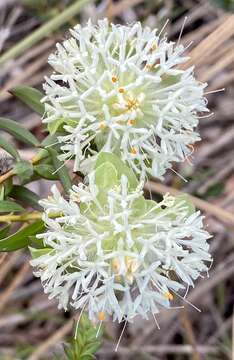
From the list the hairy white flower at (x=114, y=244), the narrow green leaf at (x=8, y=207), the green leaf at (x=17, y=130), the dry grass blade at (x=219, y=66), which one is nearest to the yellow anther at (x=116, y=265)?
the hairy white flower at (x=114, y=244)

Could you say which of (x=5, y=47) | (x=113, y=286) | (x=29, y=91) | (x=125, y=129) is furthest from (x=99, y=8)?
(x=113, y=286)

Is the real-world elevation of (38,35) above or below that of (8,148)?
above

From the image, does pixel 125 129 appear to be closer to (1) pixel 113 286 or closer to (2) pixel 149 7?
(1) pixel 113 286

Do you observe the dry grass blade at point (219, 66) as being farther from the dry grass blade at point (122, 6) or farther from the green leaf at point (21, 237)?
the green leaf at point (21, 237)

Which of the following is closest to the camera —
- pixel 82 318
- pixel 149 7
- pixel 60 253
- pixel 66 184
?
pixel 60 253

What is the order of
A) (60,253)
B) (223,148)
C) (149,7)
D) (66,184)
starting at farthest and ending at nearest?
(223,148), (149,7), (66,184), (60,253)

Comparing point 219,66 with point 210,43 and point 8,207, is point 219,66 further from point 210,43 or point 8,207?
point 8,207

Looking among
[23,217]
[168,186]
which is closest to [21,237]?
[23,217]
